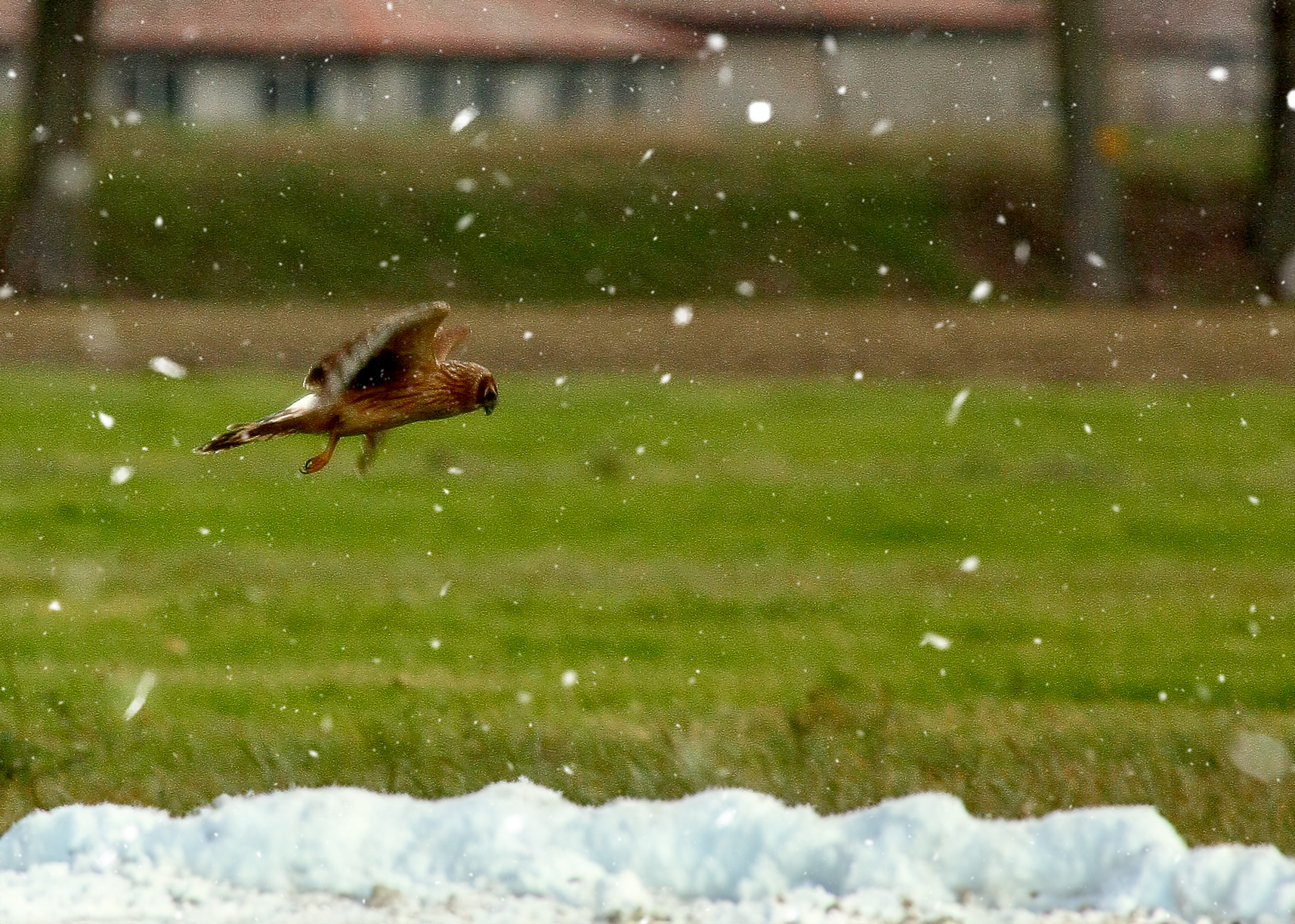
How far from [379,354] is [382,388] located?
0.12 meters

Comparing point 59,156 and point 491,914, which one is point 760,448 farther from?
point 59,156

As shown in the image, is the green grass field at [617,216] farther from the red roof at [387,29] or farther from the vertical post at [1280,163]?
the red roof at [387,29]

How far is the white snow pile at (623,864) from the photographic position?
379cm

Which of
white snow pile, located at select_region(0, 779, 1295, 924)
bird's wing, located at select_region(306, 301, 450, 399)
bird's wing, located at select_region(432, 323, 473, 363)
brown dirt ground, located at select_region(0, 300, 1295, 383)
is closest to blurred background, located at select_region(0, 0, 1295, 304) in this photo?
brown dirt ground, located at select_region(0, 300, 1295, 383)

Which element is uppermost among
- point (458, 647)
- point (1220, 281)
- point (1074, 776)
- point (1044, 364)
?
point (1074, 776)

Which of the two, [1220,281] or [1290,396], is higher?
[1290,396]

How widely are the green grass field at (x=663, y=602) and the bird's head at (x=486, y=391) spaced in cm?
149

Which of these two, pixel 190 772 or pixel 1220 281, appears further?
pixel 1220 281

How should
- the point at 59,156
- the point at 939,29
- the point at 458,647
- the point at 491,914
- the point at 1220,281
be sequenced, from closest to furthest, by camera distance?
the point at 491,914 < the point at 458,647 < the point at 59,156 < the point at 1220,281 < the point at 939,29

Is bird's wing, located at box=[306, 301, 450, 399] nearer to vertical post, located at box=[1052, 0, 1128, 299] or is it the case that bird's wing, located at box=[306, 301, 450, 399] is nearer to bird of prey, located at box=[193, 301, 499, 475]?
bird of prey, located at box=[193, 301, 499, 475]

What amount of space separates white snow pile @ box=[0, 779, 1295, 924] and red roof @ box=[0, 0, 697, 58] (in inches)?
1130

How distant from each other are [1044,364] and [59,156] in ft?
32.0

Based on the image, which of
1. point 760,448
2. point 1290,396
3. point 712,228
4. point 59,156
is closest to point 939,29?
point 712,228

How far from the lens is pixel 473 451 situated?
10.3 meters
